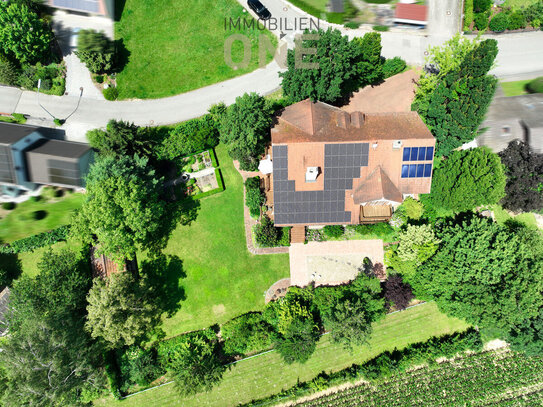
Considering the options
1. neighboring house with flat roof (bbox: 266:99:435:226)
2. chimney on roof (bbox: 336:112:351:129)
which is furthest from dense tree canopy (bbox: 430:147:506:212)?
chimney on roof (bbox: 336:112:351:129)

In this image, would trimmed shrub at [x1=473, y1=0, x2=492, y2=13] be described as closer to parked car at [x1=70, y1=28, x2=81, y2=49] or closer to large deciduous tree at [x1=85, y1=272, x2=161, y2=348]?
parked car at [x1=70, y1=28, x2=81, y2=49]

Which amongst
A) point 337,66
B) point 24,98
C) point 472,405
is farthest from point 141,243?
point 472,405

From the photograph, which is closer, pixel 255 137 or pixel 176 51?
pixel 255 137

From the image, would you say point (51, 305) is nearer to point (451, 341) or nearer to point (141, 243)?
point (141, 243)

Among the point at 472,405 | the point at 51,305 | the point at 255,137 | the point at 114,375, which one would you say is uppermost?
the point at 255,137

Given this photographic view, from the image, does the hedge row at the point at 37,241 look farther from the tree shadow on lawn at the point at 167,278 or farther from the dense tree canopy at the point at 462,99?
the dense tree canopy at the point at 462,99

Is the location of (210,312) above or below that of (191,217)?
below
